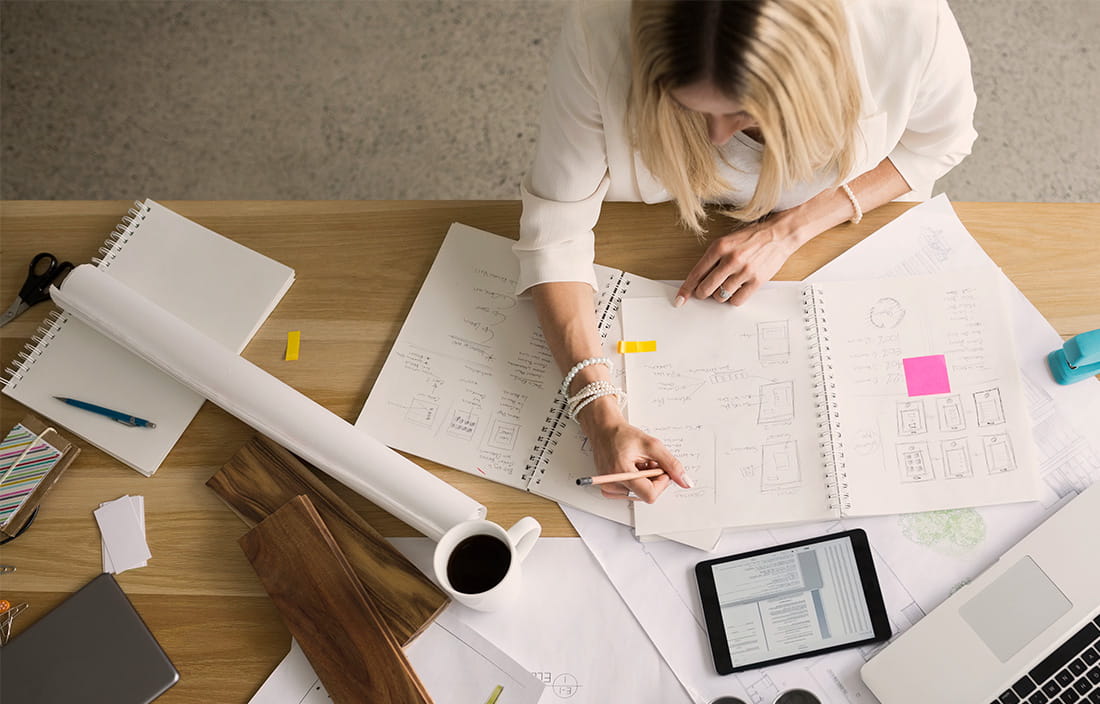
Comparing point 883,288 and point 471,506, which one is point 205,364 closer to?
point 471,506

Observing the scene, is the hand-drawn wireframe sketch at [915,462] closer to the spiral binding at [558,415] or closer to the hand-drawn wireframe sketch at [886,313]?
the hand-drawn wireframe sketch at [886,313]

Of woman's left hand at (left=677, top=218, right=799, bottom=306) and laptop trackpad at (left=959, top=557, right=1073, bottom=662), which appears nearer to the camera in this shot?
laptop trackpad at (left=959, top=557, right=1073, bottom=662)

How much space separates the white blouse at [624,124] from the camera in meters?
0.84

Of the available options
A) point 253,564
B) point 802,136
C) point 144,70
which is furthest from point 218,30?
point 802,136

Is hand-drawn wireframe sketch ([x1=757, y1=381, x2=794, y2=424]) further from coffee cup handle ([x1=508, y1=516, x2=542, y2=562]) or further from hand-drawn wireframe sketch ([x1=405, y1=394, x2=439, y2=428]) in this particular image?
hand-drawn wireframe sketch ([x1=405, y1=394, x2=439, y2=428])

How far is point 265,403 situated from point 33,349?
1.19 ft

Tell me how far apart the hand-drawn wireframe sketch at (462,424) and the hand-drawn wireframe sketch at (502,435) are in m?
0.02

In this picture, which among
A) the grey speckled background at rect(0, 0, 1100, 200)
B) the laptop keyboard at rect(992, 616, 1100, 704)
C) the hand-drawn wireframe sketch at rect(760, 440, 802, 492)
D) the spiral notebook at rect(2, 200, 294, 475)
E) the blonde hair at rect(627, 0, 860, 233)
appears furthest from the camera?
the grey speckled background at rect(0, 0, 1100, 200)

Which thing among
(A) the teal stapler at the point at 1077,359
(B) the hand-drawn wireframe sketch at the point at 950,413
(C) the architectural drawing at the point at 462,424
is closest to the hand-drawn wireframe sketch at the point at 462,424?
(C) the architectural drawing at the point at 462,424

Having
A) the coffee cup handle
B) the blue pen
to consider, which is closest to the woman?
the coffee cup handle

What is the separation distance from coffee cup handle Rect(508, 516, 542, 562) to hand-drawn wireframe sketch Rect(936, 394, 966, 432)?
48cm

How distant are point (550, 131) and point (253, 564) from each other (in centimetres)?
61

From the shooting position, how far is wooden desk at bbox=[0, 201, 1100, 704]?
36.6 inches

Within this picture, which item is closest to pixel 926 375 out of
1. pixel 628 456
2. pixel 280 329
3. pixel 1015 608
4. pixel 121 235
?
pixel 1015 608
